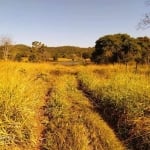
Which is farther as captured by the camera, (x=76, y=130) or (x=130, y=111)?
(x=130, y=111)

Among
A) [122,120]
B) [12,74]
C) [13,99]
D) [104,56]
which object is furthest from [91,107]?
[104,56]

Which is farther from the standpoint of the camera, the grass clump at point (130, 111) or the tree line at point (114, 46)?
the tree line at point (114, 46)

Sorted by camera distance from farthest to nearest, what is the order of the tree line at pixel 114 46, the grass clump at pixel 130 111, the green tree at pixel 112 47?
the tree line at pixel 114 46
the green tree at pixel 112 47
the grass clump at pixel 130 111

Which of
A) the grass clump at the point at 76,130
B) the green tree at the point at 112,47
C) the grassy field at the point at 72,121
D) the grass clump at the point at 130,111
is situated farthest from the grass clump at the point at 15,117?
the green tree at the point at 112,47

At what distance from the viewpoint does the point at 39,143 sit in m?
5.55

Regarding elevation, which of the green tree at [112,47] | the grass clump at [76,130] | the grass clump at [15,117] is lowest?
the grass clump at [76,130]

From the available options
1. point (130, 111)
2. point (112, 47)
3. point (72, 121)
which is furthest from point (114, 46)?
point (72, 121)

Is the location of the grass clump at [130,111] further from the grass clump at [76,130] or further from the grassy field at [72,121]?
the grass clump at [76,130]

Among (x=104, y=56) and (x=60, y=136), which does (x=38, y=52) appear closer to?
(x=104, y=56)

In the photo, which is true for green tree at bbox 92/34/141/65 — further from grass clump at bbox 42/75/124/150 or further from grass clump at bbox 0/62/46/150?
grass clump at bbox 0/62/46/150

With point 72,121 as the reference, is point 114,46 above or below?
above

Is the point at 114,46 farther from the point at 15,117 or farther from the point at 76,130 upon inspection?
the point at 15,117

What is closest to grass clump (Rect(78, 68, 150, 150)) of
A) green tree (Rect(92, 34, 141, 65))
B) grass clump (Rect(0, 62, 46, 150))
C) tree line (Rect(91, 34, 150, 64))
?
grass clump (Rect(0, 62, 46, 150))

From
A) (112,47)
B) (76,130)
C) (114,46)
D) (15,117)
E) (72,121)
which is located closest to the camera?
(15,117)
